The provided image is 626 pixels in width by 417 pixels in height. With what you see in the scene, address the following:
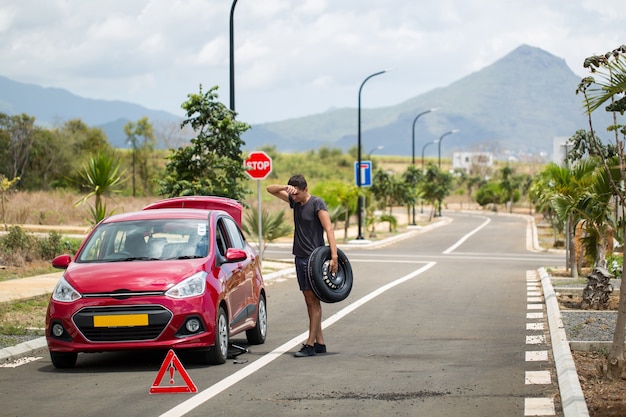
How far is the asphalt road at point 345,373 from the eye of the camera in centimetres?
875

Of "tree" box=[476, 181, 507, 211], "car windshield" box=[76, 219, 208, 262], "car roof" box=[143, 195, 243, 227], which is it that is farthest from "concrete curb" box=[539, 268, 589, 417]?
"tree" box=[476, 181, 507, 211]

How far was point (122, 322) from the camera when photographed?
10.6 metres

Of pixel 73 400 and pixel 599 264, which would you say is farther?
pixel 599 264

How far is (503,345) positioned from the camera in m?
12.7

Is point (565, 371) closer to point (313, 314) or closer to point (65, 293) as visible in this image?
point (313, 314)

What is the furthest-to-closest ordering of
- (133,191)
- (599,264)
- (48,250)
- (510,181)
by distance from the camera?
(510,181), (133,191), (48,250), (599,264)

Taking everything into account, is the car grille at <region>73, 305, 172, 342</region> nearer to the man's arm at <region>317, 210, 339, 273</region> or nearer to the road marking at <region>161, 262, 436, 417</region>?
the road marking at <region>161, 262, 436, 417</region>

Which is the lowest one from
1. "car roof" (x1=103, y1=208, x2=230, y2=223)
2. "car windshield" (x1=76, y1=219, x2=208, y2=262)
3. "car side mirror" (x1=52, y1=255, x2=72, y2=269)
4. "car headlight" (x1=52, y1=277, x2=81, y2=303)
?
"car headlight" (x1=52, y1=277, x2=81, y2=303)

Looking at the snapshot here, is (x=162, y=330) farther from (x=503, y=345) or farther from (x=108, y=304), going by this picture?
(x=503, y=345)

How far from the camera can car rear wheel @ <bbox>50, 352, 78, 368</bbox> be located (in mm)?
11031

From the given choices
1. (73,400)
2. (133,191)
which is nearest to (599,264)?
(73,400)

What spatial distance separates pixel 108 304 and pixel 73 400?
1643mm

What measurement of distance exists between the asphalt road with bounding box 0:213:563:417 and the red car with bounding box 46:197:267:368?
35cm

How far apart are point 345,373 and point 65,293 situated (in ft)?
9.70
